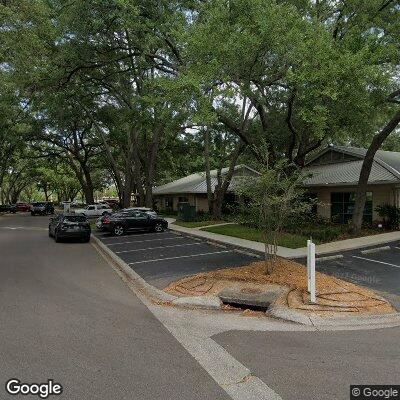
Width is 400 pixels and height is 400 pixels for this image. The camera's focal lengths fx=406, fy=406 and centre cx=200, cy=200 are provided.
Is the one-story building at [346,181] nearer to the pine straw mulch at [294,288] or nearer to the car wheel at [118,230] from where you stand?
the car wheel at [118,230]

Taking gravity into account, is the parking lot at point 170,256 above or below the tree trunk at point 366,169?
below

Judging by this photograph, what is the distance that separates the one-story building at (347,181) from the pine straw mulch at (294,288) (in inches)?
409

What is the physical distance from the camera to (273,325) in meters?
7.35

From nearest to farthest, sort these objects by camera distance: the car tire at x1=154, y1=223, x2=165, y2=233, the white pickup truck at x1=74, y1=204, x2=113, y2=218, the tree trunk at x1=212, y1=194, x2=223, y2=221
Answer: the car tire at x1=154, y1=223, x2=165, y2=233 < the tree trunk at x1=212, y1=194, x2=223, y2=221 < the white pickup truck at x1=74, y1=204, x2=113, y2=218

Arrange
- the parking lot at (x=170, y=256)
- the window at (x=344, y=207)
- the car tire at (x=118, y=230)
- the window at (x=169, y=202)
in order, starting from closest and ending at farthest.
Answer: the parking lot at (x=170, y=256), the window at (x=344, y=207), the car tire at (x=118, y=230), the window at (x=169, y=202)

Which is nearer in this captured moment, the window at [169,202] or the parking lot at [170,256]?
the parking lot at [170,256]

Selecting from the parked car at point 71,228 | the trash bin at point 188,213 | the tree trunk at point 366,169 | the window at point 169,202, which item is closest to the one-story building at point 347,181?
the tree trunk at point 366,169

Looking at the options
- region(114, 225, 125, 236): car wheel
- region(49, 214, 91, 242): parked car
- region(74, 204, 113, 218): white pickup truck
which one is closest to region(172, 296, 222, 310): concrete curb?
region(49, 214, 91, 242): parked car

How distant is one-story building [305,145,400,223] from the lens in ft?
72.3

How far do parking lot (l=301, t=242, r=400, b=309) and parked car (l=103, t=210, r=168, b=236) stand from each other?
42.4 ft

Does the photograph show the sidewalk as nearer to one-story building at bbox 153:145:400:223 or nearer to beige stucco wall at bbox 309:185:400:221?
beige stucco wall at bbox 309:185:400:221

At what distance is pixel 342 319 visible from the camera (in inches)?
297

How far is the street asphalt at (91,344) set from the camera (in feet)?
15.5

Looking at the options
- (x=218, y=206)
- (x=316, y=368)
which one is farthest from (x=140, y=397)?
(x=218, y=206)
